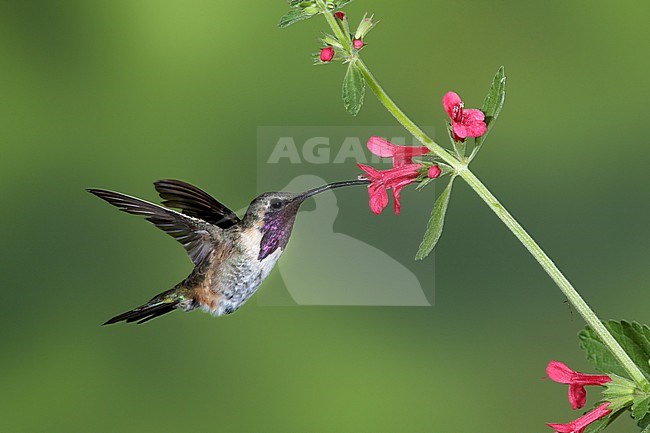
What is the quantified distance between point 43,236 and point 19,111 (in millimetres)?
269

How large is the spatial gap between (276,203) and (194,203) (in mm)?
103

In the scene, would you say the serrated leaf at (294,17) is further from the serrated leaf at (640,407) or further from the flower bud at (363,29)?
the serrated leaf at (640,407)

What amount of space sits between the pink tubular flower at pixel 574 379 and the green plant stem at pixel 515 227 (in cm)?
3

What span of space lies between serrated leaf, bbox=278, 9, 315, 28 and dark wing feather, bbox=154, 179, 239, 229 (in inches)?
7.3

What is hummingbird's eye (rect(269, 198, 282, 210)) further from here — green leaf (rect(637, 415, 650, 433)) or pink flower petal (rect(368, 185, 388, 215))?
green leaf (rect(637, 415, 650, 433))

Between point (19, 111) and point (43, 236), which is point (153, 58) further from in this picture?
point (43, 236)

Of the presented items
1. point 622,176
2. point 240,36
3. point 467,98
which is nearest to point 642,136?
point 622,176

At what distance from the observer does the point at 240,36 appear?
157 centimetres

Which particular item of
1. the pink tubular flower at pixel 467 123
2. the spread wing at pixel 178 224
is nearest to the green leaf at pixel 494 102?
the pink tubular flower at pixel 467 123

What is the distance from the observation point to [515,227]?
0.41 m

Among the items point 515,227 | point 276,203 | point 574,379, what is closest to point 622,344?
point 574,379

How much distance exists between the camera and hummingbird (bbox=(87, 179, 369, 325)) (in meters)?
0.55

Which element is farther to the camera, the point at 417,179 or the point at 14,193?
the point at 14,193
